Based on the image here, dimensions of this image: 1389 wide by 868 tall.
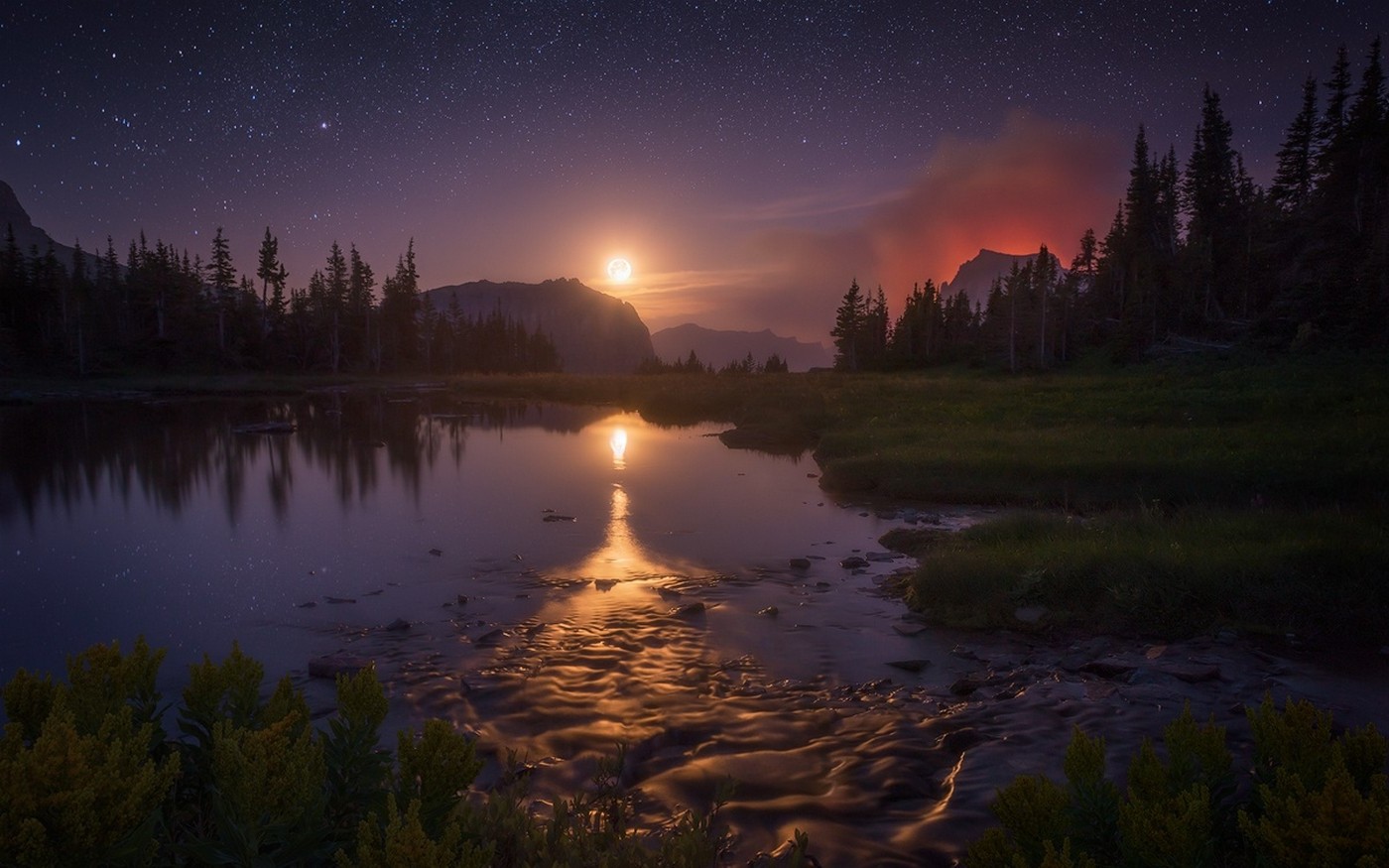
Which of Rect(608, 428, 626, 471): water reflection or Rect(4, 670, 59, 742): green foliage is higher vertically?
Rect(4, 670, 59, 742): green foliage

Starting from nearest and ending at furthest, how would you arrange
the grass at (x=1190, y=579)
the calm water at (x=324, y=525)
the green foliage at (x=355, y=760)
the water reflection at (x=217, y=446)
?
1. the green foliage at (x=355, y=760)
2. the grass at (x=1190, y=579)
3. the calm water at (x=324, y=525)
4. the water reflection at (x=217, y=446)

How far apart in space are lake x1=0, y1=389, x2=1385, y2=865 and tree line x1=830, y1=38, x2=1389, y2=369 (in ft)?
158

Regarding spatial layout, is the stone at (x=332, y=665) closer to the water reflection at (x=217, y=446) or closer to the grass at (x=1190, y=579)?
the grass at (x=1190, y=579)

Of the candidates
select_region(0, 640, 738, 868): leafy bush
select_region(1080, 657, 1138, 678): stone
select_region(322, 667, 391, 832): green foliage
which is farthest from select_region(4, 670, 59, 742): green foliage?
select_region(1080, 657, 1138, 678): stone

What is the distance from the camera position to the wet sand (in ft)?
21.9

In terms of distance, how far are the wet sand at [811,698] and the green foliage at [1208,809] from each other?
225cm

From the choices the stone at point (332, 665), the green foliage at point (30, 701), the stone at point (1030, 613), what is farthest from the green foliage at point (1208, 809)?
the stone at point (332, 665)

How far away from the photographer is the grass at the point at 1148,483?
10766 mm

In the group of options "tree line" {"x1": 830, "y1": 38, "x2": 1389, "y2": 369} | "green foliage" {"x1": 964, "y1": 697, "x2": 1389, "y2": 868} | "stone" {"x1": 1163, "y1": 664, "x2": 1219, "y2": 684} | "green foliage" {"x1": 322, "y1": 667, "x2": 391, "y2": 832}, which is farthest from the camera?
"tree line" {"x1": 830, "y1": 38, "x2": 1389, "y2": 369}

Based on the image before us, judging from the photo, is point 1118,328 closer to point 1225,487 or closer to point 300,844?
point 1225,487

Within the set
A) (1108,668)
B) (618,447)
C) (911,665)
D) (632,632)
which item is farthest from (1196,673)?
(618,447)

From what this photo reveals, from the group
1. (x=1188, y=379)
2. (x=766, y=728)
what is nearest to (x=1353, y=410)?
(x=1188, y=379)

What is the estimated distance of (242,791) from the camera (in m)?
3.18

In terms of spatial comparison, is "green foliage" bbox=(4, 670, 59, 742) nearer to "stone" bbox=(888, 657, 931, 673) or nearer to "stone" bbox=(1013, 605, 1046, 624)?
"stone" bbox=(888, 657, 931, 673)
